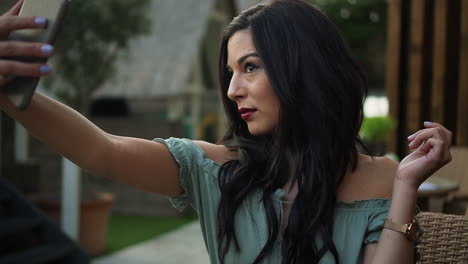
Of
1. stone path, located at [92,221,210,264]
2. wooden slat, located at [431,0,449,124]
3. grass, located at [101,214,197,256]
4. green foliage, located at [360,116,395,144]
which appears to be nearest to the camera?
green foliage, located at [360,116,395,144]

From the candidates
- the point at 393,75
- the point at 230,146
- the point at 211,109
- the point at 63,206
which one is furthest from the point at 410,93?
the point at 211,109

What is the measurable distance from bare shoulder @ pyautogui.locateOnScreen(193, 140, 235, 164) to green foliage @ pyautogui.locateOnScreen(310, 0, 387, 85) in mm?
14415

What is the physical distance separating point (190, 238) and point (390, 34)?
2943 millimetres

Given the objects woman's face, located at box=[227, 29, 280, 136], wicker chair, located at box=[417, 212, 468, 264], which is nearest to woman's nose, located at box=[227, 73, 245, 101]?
woman's face, located at box=[227, 29, 280, 136]

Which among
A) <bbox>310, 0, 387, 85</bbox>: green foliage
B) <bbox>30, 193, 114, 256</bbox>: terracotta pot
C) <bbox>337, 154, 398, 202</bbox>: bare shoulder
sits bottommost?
<bbox>310, 0, 387, 85</bbox>: green foliage

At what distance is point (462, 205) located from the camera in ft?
12.0

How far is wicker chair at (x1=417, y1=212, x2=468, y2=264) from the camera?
4.78 feet

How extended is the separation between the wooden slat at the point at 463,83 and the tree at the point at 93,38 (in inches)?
129

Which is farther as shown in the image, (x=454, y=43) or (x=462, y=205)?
(x=454, y=43)

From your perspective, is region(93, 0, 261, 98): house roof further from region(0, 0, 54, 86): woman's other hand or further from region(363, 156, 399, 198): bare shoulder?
region(0, 0, 54, 86): woman's other hand

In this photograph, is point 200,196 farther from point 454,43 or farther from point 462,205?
point 454,43

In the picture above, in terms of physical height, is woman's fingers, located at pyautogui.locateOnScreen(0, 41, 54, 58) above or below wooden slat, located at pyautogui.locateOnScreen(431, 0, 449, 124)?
above

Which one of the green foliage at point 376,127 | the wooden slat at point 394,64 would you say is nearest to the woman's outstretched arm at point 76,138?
the green foliage at point 376,127

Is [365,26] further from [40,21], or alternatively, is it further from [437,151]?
[40,21]
